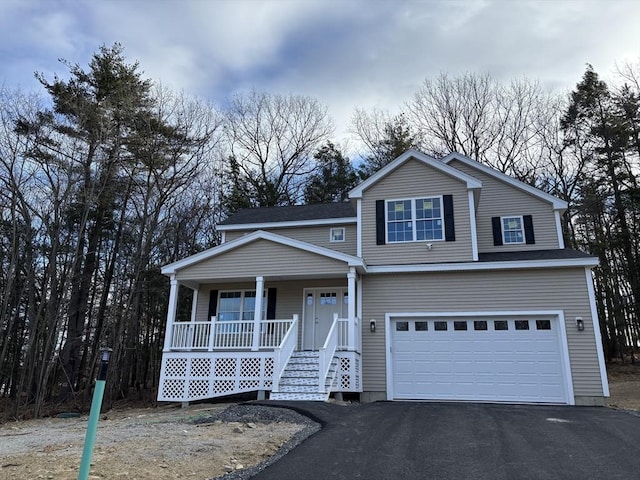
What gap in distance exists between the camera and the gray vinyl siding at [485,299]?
10.3 metres

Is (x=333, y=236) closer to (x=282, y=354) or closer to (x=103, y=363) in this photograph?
(x=282, y=354)

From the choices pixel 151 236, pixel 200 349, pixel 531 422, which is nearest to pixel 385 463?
pixel 531 422

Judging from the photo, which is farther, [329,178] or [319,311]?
[329,178]

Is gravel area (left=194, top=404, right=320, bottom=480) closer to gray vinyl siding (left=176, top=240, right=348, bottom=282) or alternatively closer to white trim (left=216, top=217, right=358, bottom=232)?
gray vinyl siding (left=176, top=240, right=348, bottom=282)

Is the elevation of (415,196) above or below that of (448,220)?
above

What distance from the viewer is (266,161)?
1008 inches

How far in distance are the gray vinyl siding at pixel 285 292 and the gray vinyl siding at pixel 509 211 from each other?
4.81 meters

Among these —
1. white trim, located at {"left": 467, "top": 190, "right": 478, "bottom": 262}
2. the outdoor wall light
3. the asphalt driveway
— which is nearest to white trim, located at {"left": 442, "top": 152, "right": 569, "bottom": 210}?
white trim, located at {"left": 467, "top": 190, "right": 478, "bottom": 262}

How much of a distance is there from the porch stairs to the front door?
1.56 m

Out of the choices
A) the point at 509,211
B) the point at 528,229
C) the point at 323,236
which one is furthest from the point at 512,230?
the point at 323,236

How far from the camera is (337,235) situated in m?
14.1

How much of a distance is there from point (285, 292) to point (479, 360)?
5587mm

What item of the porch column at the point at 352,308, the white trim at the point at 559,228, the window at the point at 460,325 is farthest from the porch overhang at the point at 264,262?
the white trim at the point at 559,228

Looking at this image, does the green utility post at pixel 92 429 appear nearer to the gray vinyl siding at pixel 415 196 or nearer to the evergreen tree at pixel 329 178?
the gray vinyl siding at pixel 415 196
